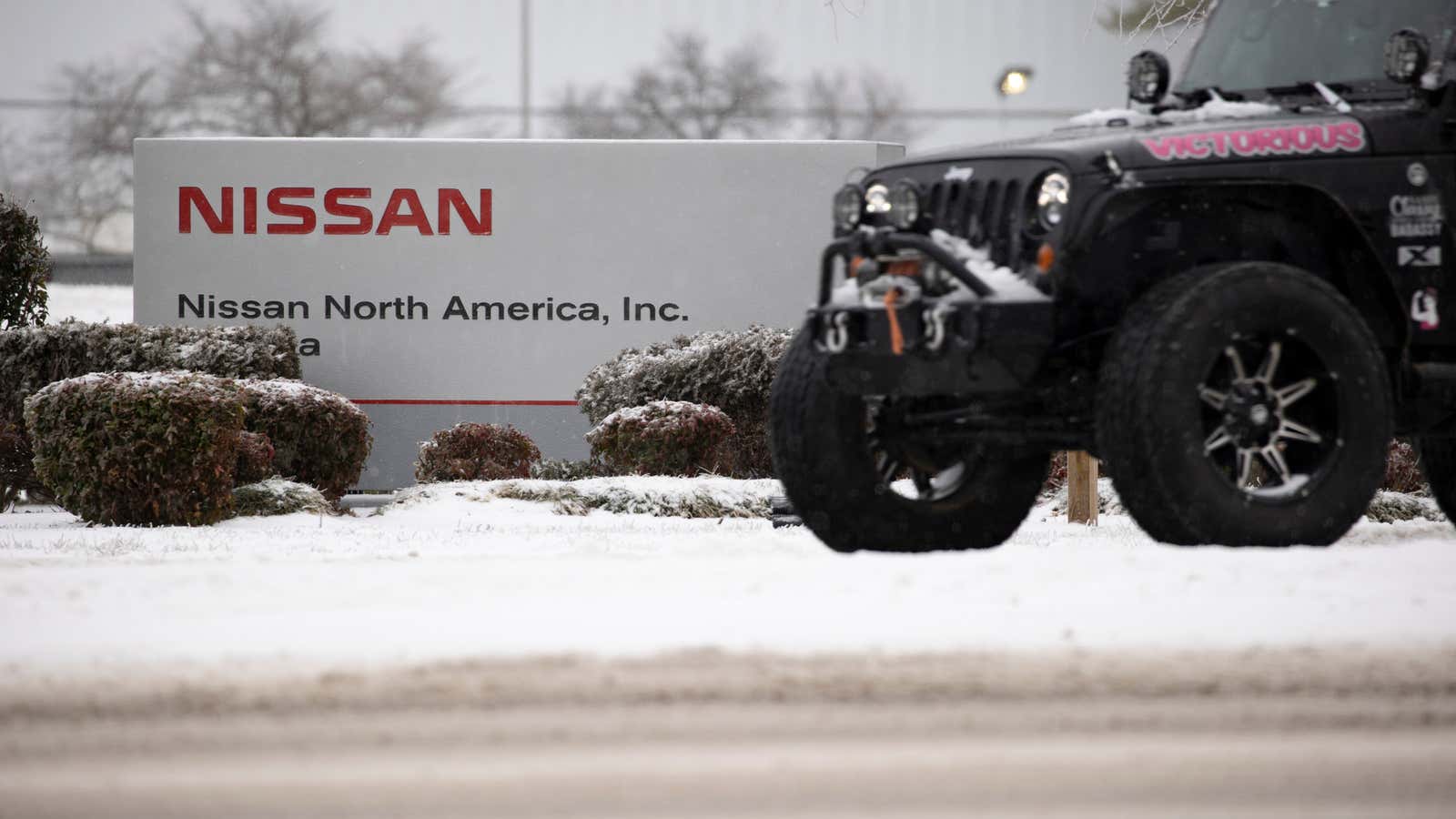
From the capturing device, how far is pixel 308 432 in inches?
476

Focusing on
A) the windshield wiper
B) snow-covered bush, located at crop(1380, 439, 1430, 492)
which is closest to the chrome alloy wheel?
the windshield wiper

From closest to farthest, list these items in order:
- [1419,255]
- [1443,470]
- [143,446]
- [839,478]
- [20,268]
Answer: [1419,255] → [839,478] → [1443,470] → [143,446] → [20,268]

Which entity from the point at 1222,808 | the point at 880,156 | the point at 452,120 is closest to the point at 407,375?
the point at 880,156

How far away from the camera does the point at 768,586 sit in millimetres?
4836

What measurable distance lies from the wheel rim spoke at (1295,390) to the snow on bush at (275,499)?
23.1 ft

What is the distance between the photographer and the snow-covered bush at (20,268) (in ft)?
48.3

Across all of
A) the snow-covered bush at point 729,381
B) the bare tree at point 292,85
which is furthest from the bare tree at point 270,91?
the snow-covered bush at point 729,381

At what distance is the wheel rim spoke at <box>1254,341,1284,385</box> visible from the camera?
216 inches

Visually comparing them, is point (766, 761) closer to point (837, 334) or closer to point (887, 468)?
point (837, 334)

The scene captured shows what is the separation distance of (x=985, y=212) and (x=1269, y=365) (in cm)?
107

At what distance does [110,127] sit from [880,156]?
15.5 m

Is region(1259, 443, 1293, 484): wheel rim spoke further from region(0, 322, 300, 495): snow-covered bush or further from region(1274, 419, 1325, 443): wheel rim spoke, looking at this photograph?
region(0, 322, 300, 495): snow-covered bush

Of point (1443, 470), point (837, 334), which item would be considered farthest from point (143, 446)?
point (1443, 470)

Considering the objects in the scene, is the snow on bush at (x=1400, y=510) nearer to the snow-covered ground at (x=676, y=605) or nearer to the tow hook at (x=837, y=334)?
the snow-covered ground at (x=676, y=605)
